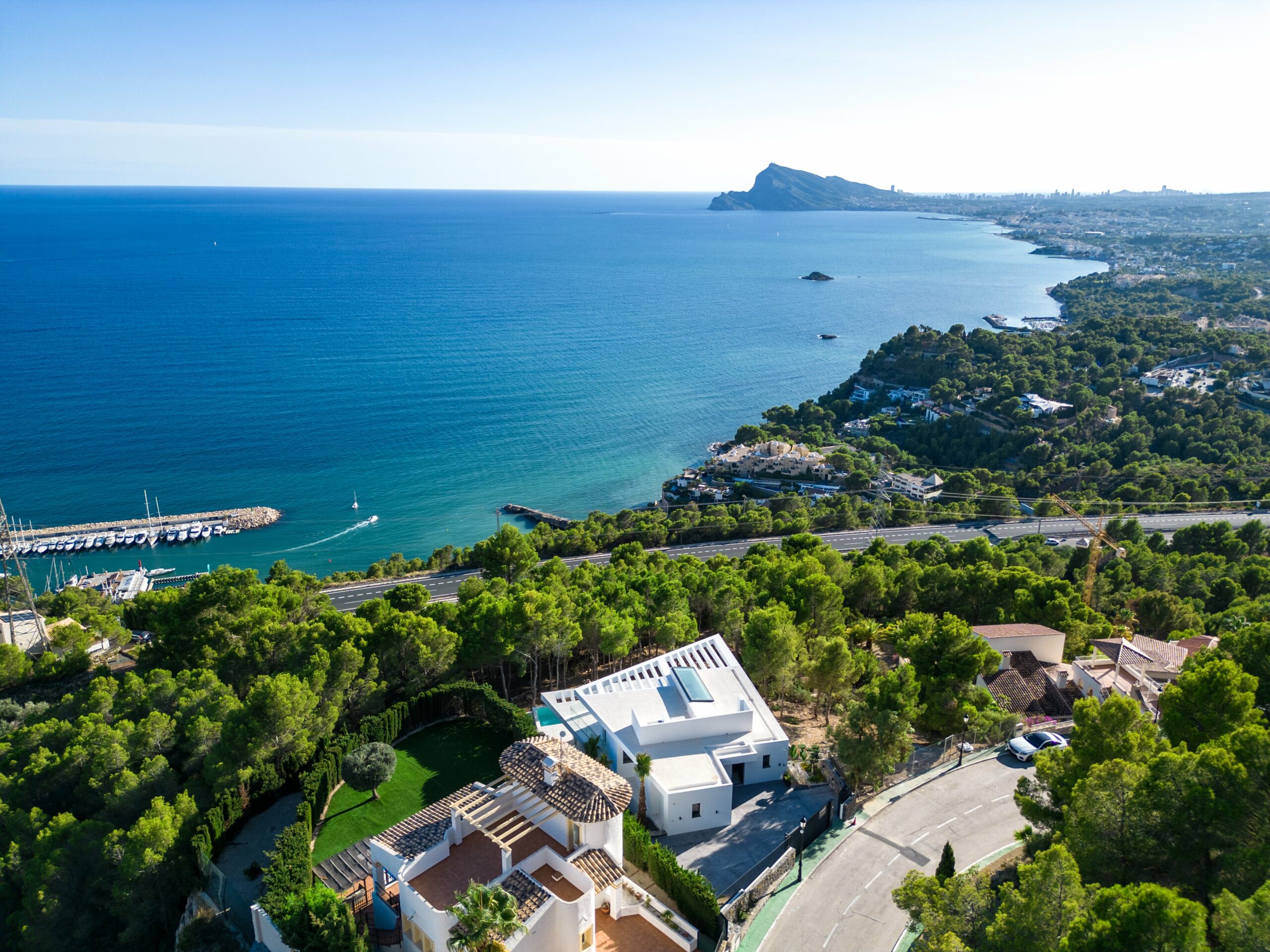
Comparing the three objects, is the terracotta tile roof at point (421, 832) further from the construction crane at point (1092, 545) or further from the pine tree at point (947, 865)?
the construction crane at point (1092, 545)

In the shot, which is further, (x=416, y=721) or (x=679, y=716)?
(x=416, y=721)

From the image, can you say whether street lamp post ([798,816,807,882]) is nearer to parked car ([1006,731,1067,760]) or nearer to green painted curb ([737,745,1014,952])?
green painted curb ([737,745,1014,952])

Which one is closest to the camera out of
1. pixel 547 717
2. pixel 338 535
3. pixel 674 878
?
pixel 674 878

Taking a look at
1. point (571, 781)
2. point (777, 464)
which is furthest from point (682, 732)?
point (777, 464)

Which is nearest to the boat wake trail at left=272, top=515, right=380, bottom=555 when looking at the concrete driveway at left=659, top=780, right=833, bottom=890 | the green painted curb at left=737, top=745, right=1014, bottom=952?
the concrete driveway at left=659, top=780, right=833, bottom=890

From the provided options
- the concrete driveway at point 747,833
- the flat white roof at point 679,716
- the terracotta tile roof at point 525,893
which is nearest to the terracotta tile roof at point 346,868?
the terracotta tile roof at point 525,893

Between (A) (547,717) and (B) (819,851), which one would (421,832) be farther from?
(B) (819,851)
